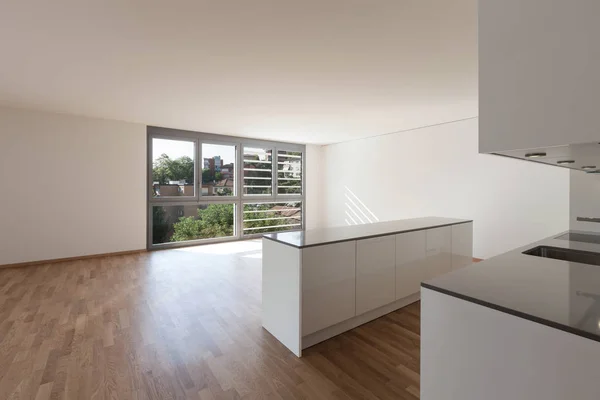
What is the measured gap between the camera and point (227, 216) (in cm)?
686

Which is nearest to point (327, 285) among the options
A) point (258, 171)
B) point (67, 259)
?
point (67, 259)

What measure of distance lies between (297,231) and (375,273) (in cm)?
86

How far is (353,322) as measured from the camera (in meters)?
2.67

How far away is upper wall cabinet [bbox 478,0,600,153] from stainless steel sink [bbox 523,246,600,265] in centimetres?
114

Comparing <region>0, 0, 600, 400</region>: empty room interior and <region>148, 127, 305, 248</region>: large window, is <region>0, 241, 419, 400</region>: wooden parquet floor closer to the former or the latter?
<region>0, 0, 600, 400</region>: empty room interior

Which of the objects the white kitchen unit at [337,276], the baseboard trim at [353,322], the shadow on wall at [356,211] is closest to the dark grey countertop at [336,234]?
the white kitchen unit at [337,276]

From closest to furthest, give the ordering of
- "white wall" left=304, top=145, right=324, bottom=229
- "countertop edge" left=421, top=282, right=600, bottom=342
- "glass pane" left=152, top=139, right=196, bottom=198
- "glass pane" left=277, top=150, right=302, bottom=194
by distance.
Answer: "countertop edge" left=421, top=282, right=600, bottom=342
"glass pane" left=152, top=139, right=196, bottom=198
"glass pane" left=277, top=150, right=302, bottom=194
"white wall" left=304, top=145, right=324, bottom=229

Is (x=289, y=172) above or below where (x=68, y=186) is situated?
above

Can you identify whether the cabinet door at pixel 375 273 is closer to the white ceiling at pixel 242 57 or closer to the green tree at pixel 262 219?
the white ceiling at pixel 242 57

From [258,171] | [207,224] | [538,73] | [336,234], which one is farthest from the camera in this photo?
[258,171]

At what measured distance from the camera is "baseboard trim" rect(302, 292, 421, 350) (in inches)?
92.8

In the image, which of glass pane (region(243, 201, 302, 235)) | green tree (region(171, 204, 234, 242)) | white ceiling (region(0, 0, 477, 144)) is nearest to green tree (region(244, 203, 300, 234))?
glass pane (region(243, 201, 302, 235))

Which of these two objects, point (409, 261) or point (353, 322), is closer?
point (353, 322)

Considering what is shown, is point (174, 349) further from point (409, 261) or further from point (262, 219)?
point (262, 219)
